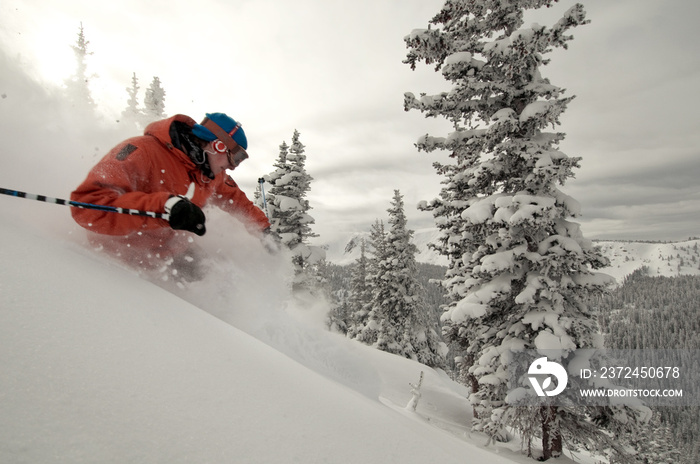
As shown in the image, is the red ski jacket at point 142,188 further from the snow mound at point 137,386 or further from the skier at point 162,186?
the snow mound at point 137,386

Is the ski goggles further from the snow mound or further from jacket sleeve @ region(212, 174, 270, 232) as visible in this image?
the snow mound

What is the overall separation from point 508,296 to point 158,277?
8153 millimetres

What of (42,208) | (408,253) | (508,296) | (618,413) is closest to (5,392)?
(42,208)

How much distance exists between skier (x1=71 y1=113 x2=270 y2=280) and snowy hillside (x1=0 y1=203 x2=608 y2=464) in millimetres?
409


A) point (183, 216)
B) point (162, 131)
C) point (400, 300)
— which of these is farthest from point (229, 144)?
point (400, 300)

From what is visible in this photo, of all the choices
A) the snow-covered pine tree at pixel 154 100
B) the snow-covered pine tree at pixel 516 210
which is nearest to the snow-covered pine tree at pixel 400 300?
the snow-covered pine tree at pixel 516 210

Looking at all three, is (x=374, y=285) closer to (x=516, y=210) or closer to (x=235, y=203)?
(x=516, y=210)

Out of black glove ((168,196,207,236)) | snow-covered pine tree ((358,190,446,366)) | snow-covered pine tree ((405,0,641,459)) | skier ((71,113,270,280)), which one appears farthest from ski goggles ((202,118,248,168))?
snow-covered pine tree ((358,190,446,366))

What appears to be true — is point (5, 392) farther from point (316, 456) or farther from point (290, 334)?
point (290, 334)

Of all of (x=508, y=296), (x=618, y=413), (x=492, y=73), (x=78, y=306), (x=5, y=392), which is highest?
(x=492, y=73)

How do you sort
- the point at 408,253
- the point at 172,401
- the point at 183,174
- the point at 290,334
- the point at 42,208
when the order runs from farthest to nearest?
1. the point at 408,253
2. the point at 290,334
3. the point at 183,174
4. the point at 42,208
5. the point at 172,401

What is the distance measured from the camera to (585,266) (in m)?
7.87

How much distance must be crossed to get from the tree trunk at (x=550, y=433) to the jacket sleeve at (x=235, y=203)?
314 inches

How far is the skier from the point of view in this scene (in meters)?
3.10
